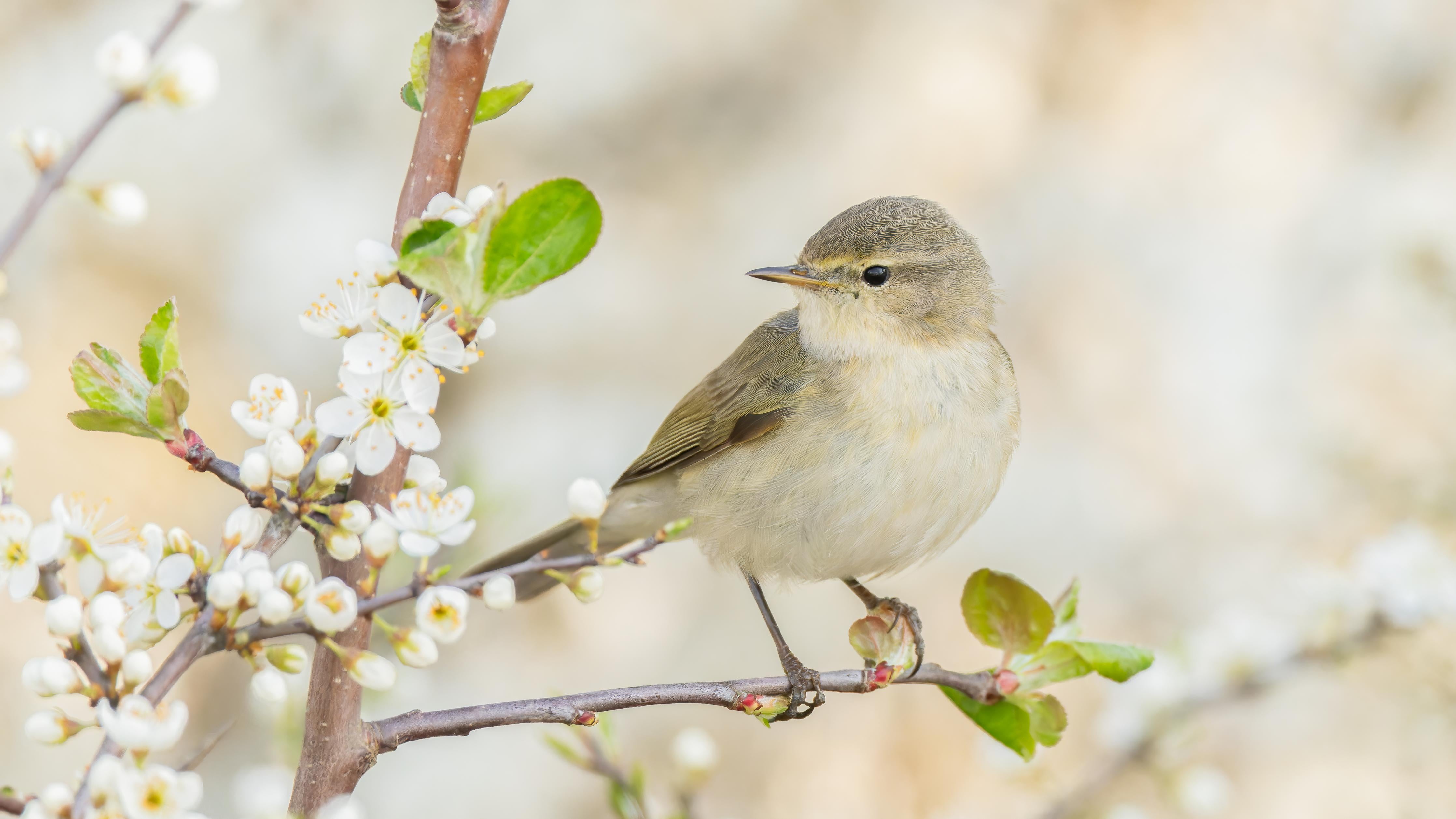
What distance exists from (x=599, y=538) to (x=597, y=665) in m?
1.47

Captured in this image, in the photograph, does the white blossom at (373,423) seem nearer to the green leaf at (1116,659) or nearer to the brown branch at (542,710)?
the brown branch at (542,710)

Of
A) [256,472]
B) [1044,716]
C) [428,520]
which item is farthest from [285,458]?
[1044,716]

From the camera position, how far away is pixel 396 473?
45.8 inches

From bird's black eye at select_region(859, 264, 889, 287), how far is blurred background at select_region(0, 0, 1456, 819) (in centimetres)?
183

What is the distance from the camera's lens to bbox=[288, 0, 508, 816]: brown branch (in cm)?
115

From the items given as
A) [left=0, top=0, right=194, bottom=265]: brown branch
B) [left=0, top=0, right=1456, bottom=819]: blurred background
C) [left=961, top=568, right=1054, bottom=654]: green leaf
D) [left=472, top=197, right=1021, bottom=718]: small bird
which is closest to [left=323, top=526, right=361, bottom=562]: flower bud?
[left=0, top=0, right=194, bottom=265]: brown branch

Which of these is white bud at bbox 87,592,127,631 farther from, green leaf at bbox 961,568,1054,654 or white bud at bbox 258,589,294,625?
green leaf at bbox 961,568,1054,654

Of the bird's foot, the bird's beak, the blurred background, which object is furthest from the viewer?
the blurred background

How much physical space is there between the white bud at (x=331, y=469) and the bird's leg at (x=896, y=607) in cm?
139

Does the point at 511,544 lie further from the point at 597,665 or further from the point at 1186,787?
the point at 1186,787

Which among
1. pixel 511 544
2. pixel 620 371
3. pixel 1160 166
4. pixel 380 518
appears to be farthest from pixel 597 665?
pixel 380 518

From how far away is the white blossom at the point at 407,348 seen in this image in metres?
1.09

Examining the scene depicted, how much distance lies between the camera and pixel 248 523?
3.50ft

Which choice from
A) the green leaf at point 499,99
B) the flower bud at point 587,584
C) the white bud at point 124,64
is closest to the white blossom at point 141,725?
the flower bud at point 587,584
